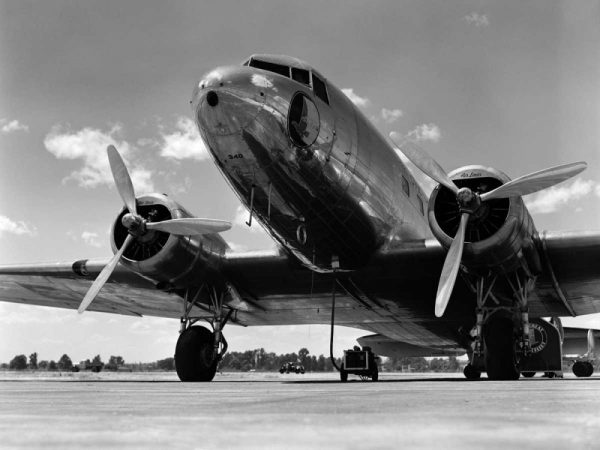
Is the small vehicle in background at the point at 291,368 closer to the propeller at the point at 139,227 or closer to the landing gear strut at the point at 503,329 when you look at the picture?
the propeller at the point at 139,227

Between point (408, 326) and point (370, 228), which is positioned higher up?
point (370, 228)

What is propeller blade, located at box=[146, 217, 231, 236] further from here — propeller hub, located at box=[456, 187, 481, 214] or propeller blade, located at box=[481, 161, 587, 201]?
propeller blade, located at box=[481, 161, 587, 201]

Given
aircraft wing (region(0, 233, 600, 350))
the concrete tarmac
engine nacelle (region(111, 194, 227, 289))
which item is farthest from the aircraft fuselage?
the concrete tarmac

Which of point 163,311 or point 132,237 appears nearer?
point 132,237

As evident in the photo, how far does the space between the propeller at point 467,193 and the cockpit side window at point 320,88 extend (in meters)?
2.55

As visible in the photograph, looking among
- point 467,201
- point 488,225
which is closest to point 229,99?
point 467,201

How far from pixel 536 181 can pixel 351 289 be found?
4.67 metres

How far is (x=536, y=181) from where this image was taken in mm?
10789

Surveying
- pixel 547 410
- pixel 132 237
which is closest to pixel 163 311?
pixel 132 237

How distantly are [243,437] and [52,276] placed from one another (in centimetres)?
1431

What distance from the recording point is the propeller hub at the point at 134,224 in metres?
12.3

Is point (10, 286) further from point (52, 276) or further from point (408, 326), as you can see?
point (408, 326)

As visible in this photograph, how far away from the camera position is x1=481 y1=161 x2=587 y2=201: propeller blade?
10.7m

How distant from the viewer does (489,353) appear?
11453mm
